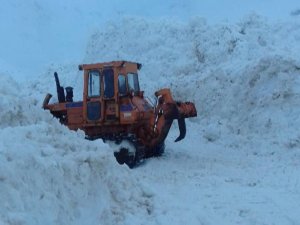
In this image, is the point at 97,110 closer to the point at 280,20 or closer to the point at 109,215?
the point at 109,215

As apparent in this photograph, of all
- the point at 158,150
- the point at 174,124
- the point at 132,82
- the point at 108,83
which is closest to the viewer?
the point at 108,83

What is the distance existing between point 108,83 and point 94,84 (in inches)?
13.9

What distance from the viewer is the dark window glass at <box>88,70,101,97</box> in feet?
45.0

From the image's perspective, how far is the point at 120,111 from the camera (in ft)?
44.3

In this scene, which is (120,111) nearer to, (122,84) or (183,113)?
(122,84)

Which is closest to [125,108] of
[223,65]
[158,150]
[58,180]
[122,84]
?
[122,84]

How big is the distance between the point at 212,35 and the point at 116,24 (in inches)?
147

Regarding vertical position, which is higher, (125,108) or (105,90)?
(105,90)

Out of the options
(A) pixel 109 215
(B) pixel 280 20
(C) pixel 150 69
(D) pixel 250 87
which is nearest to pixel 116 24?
(C) pixel 150 69

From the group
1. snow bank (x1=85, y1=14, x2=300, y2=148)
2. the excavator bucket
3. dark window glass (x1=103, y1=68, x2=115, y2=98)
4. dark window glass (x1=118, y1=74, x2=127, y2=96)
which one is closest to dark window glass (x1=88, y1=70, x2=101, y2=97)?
dark window glass (x1=103, y1=68, x2=115, y2=98)

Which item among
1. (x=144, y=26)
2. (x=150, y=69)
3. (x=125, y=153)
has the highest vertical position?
(x=144, y=26)

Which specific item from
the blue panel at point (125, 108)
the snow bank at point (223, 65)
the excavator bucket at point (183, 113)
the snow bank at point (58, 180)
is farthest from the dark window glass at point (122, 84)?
the snow bank at point (58, 180)

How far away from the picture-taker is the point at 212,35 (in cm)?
2102

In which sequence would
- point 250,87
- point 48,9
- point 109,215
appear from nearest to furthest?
point 109,215
point 250,87
point 48,9
